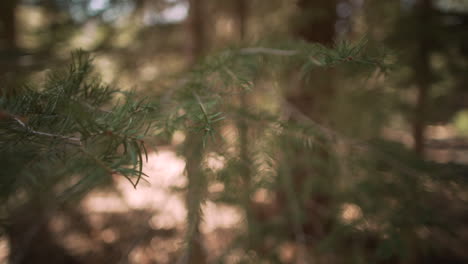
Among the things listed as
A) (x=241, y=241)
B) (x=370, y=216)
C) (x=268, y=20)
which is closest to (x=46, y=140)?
(x=241, y=241)

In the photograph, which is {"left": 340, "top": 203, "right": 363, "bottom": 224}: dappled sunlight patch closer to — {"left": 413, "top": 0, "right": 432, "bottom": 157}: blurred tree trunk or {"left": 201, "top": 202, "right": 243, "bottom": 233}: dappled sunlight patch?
{"left": 201, "top": 202, "right": 243, "bottom": 233}: dappled sunlight patch

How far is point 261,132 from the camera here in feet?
3.95

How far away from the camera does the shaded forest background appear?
93 cm

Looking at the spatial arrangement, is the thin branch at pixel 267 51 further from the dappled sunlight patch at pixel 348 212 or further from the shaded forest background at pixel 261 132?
the dappled sunlight patch at pixel 348 212

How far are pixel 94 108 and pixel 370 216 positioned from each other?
182cm

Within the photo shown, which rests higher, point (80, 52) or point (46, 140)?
point (80, 52)

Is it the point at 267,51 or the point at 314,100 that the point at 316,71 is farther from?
the point at 267,51

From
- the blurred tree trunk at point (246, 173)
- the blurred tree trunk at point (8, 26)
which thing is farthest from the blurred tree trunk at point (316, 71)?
the blurred tree trunk at point (8, 26)

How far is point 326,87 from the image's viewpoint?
2.75 meters

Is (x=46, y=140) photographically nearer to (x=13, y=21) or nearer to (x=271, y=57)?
(x=271, y=57)

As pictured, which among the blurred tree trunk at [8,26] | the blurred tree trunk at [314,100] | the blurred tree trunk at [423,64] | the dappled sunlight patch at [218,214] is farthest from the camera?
the blurred tree trunk at [423,64]

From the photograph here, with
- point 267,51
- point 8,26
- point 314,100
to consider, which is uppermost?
point 8,26

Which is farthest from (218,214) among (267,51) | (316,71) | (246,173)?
(316,71)

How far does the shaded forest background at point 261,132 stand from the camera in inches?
36.7
